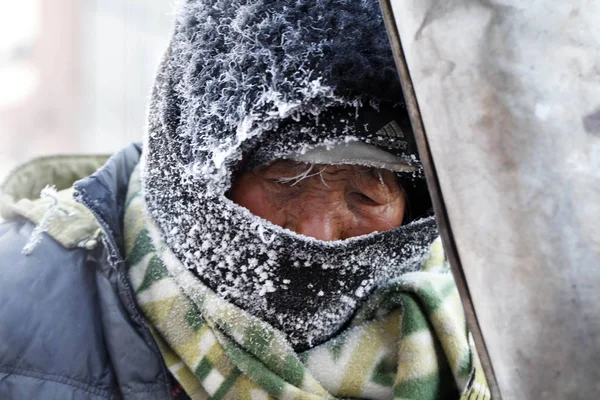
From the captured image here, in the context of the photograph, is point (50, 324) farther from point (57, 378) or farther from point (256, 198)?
point (256, 198)

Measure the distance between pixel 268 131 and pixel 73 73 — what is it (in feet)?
24.8

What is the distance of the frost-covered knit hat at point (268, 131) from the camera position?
3.17 ft

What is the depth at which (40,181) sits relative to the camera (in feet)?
4.84

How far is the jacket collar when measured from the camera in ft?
3.84

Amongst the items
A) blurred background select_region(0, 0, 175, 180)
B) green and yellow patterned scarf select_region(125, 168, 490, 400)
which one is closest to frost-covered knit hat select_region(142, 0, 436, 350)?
green and yellow patterned scarf select_region(125, 168, 490, 400)

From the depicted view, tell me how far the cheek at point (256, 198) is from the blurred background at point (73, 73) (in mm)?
5950

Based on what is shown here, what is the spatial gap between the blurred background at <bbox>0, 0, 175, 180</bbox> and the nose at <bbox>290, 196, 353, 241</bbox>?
19.7ft

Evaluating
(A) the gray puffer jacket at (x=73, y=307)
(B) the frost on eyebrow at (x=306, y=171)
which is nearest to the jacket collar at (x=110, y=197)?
(A) the gray puffer jacket at (x=73, y=307)

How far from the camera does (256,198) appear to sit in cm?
119

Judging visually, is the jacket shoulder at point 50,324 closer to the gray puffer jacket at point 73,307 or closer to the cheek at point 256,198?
the gray puffer jacket at point 73,307

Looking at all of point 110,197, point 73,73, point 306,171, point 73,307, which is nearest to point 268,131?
point 306,171

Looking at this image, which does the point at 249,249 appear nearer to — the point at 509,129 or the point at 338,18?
the point at 338,18

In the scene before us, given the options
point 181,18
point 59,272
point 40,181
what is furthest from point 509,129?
point 40,181

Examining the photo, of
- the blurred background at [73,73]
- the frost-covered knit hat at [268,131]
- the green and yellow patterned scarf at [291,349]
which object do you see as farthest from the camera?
the blurred background at [73,73]
